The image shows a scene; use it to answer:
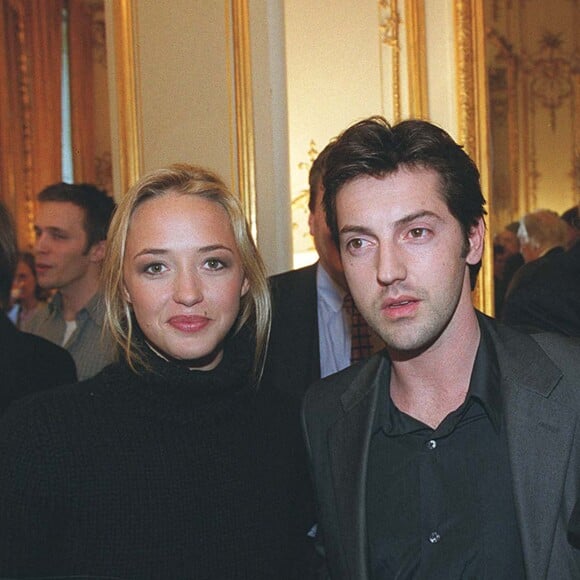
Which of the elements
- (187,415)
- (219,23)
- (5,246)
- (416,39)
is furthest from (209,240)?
(416,39)

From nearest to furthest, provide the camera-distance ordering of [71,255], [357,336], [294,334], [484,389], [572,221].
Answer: [484,389] < [294,334] < [357,336] < [572,221] < [71,255]

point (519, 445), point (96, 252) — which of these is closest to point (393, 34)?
point (96, 252)

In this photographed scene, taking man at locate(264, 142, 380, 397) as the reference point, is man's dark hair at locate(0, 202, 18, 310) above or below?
above

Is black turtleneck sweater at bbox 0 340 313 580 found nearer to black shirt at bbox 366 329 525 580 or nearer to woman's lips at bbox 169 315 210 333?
woman's lips at bbox 169 315 210 333

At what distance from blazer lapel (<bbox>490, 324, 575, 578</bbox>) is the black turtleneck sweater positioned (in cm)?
55

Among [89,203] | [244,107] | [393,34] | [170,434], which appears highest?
[393,34]

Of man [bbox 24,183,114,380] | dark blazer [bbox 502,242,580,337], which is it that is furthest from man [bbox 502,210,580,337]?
man [bbox 24,183,114,380]

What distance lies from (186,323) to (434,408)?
0.54 meters

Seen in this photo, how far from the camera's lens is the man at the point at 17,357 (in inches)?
99.4

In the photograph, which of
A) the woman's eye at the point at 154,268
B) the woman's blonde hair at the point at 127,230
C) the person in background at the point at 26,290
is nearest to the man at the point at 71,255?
the woman's blonde hair at the point at 127,230

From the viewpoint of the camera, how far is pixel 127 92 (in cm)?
374

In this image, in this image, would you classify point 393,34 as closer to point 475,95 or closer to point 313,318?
point 475,95

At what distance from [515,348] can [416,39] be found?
2042 mm

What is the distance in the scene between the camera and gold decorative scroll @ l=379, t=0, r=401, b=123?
12.2 feet
